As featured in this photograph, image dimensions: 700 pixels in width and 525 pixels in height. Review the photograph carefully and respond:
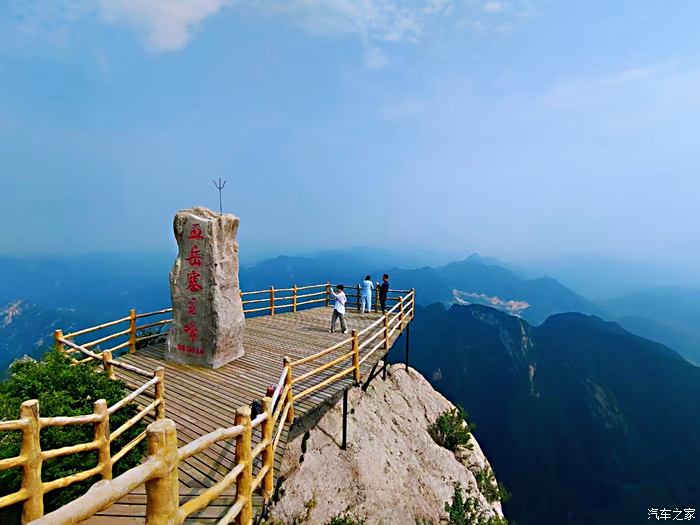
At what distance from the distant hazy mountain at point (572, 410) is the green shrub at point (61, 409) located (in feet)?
128

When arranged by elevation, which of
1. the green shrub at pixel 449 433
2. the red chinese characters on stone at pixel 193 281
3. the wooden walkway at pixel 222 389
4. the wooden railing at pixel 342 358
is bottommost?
the green shrub at pixel 449 433

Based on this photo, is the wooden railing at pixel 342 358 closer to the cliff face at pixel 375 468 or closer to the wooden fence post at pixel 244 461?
the cliff face at pixel 375 468

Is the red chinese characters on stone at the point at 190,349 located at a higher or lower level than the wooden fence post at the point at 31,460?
lower

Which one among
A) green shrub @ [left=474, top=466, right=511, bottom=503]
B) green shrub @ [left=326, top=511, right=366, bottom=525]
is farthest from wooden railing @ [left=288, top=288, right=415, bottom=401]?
green shrub @ [left=474, top=466, right=511, bottom=503]

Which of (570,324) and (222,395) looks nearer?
(222,395)

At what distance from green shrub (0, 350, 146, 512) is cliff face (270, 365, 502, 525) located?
14.5 feet

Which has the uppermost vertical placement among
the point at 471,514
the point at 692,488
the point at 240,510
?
the point at 240,510

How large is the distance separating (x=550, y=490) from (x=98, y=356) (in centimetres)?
4215

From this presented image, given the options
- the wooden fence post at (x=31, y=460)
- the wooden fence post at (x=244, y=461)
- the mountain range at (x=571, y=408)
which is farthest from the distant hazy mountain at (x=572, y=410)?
the wooden fence post at (x=31, y=460)

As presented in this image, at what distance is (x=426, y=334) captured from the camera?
7375 centimetres

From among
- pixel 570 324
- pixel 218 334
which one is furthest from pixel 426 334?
pixel 218 334

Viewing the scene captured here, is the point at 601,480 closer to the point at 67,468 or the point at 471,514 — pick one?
the point at 471,514

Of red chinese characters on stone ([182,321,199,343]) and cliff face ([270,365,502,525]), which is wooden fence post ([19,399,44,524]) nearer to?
cliff face ([270,365,502,525])

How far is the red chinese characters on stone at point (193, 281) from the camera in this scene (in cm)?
975
